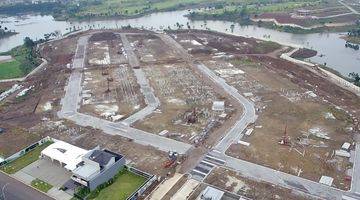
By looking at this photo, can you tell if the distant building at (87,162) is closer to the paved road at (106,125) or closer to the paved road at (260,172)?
the paved road at (106,125)

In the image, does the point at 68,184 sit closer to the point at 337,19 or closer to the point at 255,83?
the point at 255,83

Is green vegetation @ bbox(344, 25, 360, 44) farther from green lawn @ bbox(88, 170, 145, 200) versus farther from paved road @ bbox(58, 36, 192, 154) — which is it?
green lawn @ bbox(88, 170, 145, 200)

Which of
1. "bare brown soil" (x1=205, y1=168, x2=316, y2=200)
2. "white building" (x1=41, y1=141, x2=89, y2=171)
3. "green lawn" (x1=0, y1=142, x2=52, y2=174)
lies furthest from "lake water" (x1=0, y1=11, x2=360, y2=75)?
"green lawn" (x1=0, y1=142, x2=52, y2=174)

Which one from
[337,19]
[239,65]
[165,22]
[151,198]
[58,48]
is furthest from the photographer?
[165,22]

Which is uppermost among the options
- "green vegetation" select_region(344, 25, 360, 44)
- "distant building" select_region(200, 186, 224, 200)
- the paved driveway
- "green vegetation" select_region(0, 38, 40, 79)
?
"green vegetation" select_region(344, 25, 360, 44)

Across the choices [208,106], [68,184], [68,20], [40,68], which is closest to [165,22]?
[68,20]
